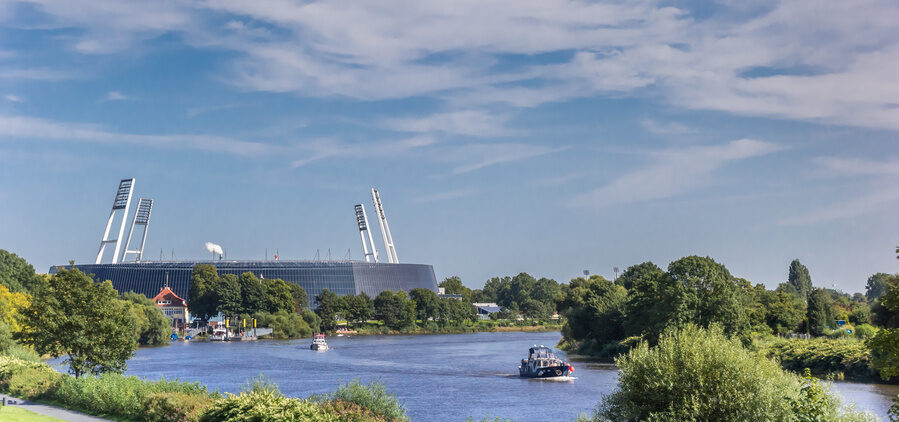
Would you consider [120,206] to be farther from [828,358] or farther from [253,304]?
[828,358]

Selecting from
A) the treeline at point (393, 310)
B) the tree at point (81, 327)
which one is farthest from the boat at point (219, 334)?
the tree at point (81, 327)

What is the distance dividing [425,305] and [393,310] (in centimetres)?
891

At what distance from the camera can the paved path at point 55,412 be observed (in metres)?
29.7

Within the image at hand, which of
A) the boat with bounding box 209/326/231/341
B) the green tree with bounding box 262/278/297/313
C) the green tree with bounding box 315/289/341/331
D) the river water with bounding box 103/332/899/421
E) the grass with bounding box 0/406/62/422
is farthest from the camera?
the green tree with bounding box 315/289/341/331

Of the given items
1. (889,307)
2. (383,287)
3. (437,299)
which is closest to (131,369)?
(889,307)

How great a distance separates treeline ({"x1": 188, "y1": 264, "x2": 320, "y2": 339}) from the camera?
5418 inches

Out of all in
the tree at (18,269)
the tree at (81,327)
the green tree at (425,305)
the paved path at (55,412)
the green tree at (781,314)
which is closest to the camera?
the paved path at (55,412)

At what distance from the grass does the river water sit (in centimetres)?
1174

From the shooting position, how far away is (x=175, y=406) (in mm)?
27438

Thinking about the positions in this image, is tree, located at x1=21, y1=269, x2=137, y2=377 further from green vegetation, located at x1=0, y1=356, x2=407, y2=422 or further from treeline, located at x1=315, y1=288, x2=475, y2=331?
treeline, located at x1=315, y1=288, x2=475, y2=331

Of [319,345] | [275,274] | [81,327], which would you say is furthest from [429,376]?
[275,274]

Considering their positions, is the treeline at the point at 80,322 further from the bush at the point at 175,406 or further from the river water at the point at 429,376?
the bush at the point at 175,406

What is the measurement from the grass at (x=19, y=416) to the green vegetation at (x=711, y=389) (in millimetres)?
19052

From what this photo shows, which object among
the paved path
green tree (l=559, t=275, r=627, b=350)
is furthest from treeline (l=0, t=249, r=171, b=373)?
green tree (l=559, t=275, r=627, b=350)
